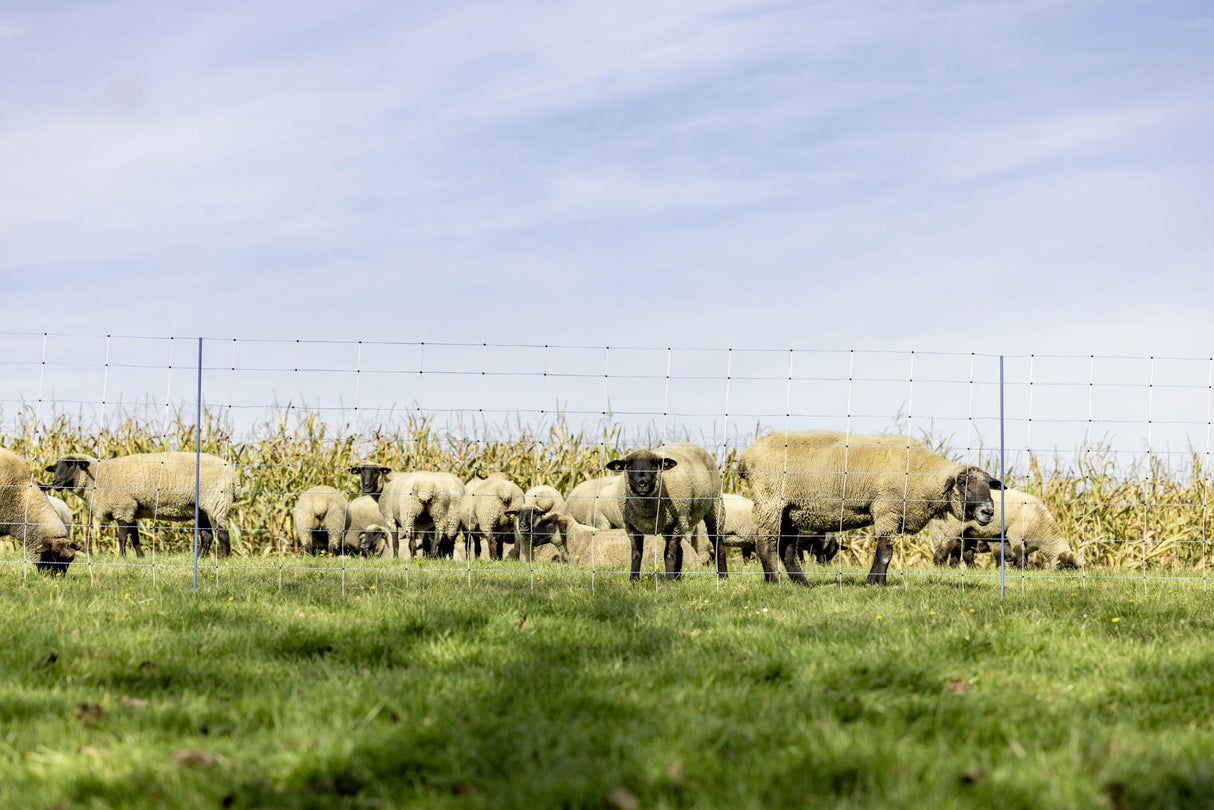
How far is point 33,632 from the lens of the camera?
6828 mm

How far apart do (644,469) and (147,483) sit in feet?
32.1

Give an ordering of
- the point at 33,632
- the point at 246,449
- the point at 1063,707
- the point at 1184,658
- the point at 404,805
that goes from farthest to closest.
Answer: the point at 246,449, the point at 33,632, the point at 1184,658, the point at 1063,707, the point at 404,805

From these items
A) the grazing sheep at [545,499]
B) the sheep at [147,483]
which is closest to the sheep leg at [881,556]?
the grazing sheep at [545,499]

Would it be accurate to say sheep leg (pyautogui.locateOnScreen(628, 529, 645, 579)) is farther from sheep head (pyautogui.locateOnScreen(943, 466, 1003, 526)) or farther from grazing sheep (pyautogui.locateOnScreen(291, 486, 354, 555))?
grazing sheep (pyautogui.locateOnScreen(291, 486, 354, 555))

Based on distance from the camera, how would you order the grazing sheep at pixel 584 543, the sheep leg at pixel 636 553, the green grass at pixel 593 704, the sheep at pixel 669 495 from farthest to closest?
the grazing sheep at pixel 584 543 → the sheep at pixel 669 495 → the sheep leg at pixel 636 553 → the green grass at pixel 593 704

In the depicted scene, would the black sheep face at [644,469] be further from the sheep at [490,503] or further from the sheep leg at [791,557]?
the sheep at [490,503]

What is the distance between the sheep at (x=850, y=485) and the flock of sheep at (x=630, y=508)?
17 millimetres

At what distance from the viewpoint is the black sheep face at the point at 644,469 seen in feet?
37.6

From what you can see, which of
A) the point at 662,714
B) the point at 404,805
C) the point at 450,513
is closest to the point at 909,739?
the point at 662,714

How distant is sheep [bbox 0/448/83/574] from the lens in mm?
12180

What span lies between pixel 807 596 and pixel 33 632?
6427mm

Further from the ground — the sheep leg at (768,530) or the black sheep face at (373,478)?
the black sheep face at (373,478)

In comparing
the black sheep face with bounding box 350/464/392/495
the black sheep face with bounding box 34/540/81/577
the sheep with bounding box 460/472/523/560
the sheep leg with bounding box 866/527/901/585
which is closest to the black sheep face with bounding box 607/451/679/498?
the sheep leg with bounding box 866/527/901/585

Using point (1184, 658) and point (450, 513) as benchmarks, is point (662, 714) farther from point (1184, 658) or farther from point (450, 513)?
point (450, 513)
